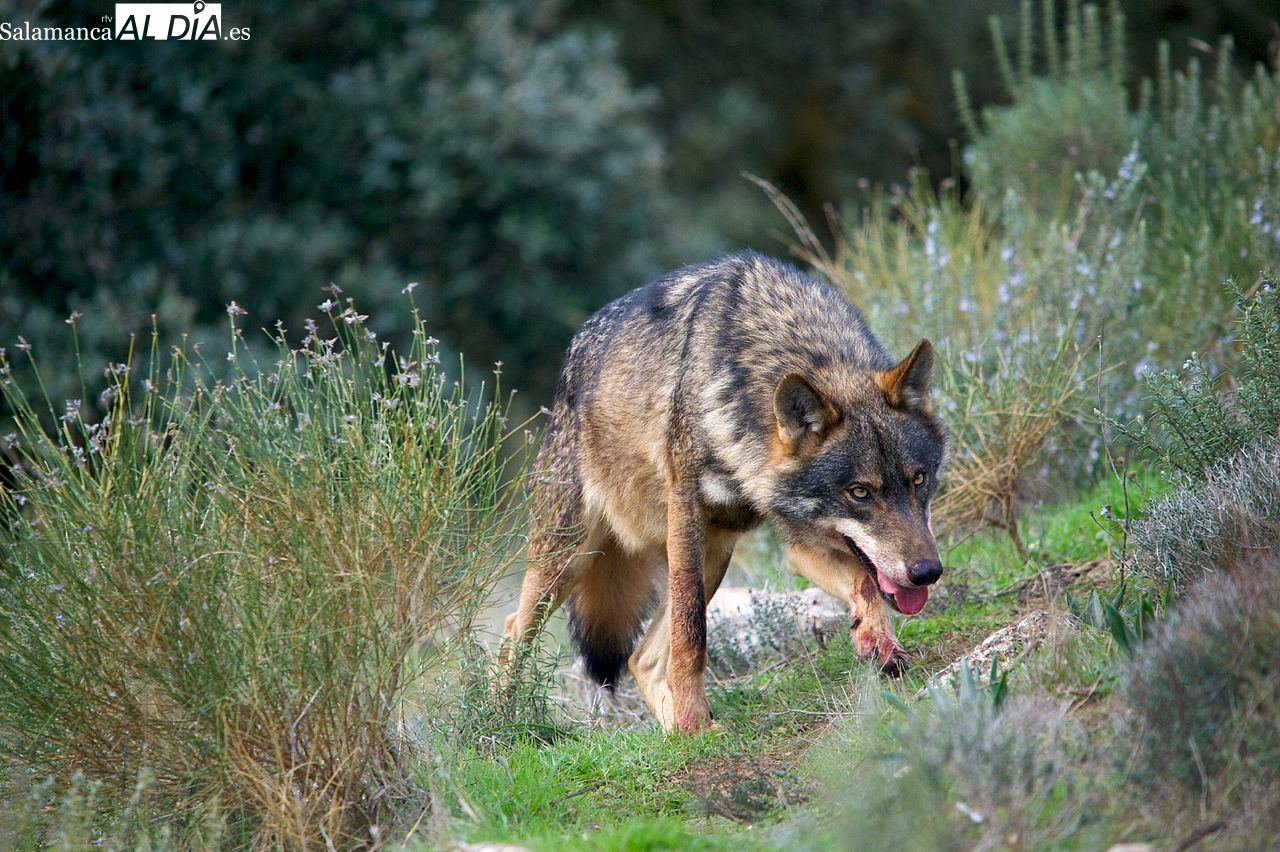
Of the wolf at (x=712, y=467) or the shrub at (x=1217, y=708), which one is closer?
the shrub at (x=1217, y=708)

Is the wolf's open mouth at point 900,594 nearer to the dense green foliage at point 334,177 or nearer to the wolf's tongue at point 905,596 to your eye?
the wolf's tongue at point 905,596

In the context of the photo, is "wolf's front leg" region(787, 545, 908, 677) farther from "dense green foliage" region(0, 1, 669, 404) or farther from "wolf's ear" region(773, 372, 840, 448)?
"dense green foliage" region(0, 1, 669, 404)

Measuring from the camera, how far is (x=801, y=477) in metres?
5.23

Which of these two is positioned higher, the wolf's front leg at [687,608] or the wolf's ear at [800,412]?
the wolf's ear at [800,412]

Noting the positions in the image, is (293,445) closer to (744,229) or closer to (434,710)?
(434,710)

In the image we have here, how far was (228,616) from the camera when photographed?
15.1ft

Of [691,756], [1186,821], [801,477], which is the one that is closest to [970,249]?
[801,477]

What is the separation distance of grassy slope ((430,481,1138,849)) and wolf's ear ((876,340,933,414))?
1149 millimetres

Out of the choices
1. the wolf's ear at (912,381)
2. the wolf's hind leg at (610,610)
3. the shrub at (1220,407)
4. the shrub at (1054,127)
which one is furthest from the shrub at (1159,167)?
the wolf's hind leg at (610,610)

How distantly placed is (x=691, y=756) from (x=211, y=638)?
187 cm

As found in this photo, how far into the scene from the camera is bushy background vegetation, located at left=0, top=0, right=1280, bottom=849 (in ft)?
13.0

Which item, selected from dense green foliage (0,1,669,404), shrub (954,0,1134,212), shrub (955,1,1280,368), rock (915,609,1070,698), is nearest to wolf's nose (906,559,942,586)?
rock (915,609,1070,698)

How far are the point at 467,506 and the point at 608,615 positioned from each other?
5.24 ft

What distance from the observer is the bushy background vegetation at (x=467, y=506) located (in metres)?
3.95
